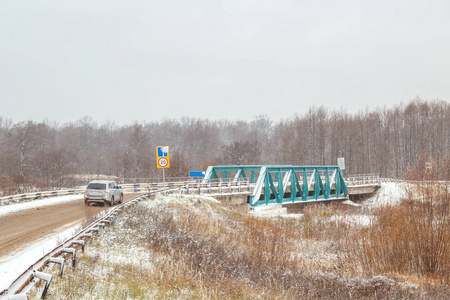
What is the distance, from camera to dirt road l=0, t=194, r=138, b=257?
12113 mm

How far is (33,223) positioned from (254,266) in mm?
10680

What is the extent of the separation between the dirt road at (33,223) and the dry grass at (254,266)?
9.11 ft

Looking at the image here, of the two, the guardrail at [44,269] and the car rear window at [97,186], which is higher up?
the car rear window at [97,186]

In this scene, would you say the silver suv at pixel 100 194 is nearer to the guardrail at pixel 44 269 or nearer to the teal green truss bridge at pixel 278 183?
the teal green truss bridge at pixel 278 183

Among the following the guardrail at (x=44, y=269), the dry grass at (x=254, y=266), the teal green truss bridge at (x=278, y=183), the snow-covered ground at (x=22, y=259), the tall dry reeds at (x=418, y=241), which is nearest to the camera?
the guardrail at (x=44, y=269)

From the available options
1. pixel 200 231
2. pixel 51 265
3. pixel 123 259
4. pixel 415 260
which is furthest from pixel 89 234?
pixel 415 260

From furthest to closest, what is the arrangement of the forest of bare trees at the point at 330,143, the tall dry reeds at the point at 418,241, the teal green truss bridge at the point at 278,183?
the forest of bare trees at the point at 330,143, the teal green truss bridge at the point at 278,183, the tall dry reeds at the point at 418,241

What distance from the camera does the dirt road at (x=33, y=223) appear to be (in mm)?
12113

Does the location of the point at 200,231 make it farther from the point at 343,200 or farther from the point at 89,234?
the point at 343,200

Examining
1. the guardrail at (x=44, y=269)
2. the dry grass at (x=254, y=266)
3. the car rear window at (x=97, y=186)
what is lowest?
the dry grass at (x=254, y=266)

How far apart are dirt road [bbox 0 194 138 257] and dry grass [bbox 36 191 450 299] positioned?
2.78 meters

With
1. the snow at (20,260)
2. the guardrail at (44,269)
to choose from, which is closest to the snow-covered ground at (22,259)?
the snow at (20,260)

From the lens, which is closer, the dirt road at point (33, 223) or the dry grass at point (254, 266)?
the dry grass at point (254, 266)

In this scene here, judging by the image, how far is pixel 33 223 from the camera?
1639 centimetres
